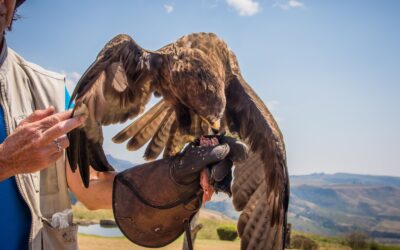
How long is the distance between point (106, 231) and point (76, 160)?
9308 mm

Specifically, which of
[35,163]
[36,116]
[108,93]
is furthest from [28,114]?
[108,93]

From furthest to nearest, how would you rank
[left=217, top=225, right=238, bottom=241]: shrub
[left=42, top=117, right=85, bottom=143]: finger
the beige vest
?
[left=217, top=225, right=238, bottom=241]: shrub → the beige vest → [left=42, top=117, right=85, bottom=143]: finger

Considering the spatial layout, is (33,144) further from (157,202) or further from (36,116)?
(157,202)

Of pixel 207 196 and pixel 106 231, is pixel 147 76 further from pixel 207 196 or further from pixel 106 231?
pixel 106 231

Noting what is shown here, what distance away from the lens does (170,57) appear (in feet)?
11.5

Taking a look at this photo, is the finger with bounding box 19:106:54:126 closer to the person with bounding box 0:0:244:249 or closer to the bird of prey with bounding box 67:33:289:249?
the person with bounding box 0:0:244:249

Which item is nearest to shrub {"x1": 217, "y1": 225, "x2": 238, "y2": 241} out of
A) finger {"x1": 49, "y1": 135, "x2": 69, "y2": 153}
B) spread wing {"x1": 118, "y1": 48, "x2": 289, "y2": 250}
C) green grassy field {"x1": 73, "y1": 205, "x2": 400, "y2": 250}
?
green grassy field {"x1": 73, "y1": 205, "x2": 400, "y2": 250}

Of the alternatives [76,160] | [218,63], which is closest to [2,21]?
[76,160]

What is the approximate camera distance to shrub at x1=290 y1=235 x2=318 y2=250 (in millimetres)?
11531

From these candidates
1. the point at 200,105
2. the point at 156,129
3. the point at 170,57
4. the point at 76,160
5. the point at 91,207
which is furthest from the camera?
the point at 156,129

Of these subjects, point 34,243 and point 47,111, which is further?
point 34,243

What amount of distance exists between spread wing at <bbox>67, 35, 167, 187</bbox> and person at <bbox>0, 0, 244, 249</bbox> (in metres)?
0.15

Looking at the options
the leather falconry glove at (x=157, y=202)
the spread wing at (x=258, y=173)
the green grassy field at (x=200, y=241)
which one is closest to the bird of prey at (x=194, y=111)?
the spread wing at (x=258, y=173)

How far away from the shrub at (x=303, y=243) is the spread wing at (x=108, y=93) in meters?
9.50
